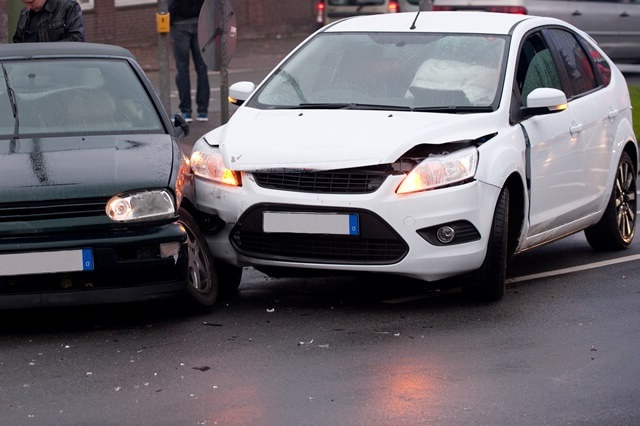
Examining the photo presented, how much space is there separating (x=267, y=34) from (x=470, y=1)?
12.1 metres

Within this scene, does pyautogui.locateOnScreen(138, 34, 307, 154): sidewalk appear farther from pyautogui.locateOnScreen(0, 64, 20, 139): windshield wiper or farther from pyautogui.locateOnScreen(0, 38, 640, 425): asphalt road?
pyautogui.locateOnScreen(0, 38, 640, 425): asphalt road

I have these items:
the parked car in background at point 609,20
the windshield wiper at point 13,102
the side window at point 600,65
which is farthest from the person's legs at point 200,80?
the windshield wiper at point 13,102

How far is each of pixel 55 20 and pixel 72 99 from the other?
3502mm

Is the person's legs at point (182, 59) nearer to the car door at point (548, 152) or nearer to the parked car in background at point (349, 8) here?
the parked car in background at point (349, 8)

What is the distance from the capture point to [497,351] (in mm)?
7250

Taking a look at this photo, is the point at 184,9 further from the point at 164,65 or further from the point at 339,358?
the point at 339,358

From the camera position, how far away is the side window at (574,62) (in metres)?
9.76

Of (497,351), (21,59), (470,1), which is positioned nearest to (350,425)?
(497,351)

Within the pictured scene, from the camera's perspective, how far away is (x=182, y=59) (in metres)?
17.2

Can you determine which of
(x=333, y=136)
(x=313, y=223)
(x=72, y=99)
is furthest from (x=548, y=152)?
(x=72, y=99)

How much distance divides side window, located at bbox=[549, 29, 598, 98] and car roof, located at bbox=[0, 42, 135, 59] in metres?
2.79

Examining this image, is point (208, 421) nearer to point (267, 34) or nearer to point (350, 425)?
point (350, 425)

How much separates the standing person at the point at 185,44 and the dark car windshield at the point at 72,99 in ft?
26.1

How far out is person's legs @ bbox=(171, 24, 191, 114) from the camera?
A: 1712cm
